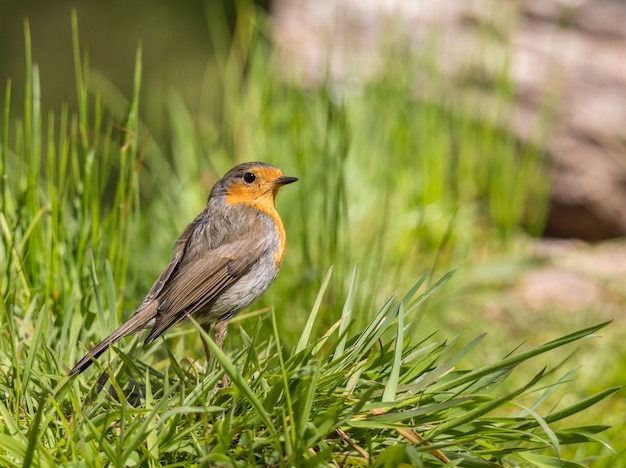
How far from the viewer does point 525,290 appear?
4.38m

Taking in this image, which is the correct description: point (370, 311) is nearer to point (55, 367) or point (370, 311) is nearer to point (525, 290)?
point (55, 367)

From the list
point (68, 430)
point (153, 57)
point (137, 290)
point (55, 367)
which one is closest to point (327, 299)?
point (137, 290)

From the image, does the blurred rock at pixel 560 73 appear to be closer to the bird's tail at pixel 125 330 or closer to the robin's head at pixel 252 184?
the robin's head at pixel 252 184

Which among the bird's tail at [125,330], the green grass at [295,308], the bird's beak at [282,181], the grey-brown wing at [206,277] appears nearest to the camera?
the green grass at [295,308]

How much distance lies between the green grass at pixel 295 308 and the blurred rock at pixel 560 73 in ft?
0.81

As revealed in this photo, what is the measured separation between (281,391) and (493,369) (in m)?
0.46

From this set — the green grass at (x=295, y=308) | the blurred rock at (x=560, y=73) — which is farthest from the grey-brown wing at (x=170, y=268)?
the blurred rock at (x=560, y=73)

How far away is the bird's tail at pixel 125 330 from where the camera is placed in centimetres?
221

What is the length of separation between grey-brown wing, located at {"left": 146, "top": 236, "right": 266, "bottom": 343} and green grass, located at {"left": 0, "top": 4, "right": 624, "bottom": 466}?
150 mm

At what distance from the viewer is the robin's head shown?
304 cm

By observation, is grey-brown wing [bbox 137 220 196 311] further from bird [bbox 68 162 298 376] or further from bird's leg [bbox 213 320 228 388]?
bird's leg [bbox 213 320 228 388]

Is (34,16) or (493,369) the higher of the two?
(493,369)

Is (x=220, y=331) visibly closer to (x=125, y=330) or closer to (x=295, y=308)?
(x=125, y=330)

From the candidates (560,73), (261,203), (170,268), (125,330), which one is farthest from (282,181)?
(560,73)
